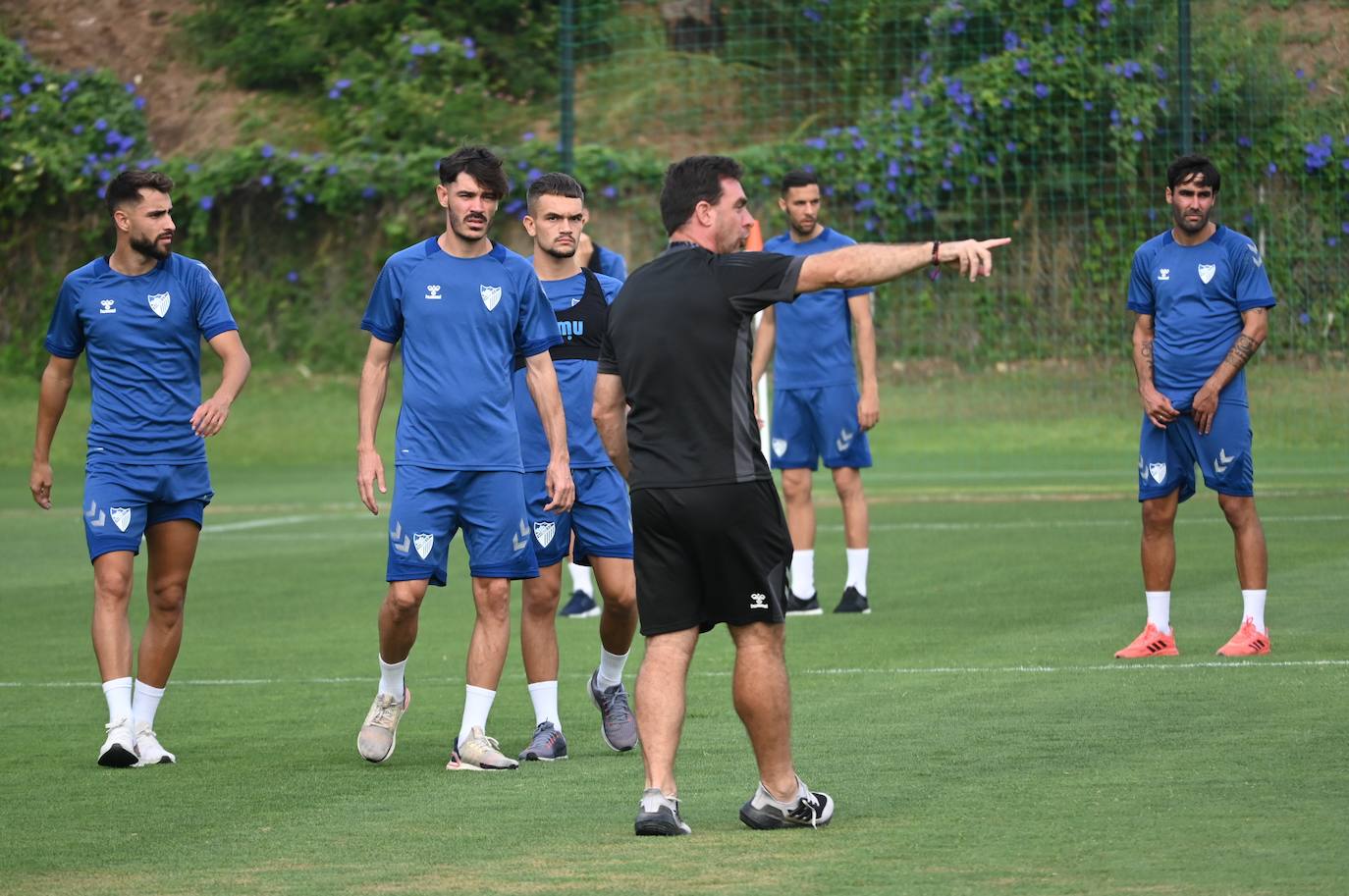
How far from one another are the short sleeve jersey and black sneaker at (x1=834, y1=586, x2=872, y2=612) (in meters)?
5.72

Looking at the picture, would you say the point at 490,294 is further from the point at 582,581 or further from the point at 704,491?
the point at 582,581

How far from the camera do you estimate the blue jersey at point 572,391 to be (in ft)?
27.1

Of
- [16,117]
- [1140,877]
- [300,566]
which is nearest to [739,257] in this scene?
[1140,877]

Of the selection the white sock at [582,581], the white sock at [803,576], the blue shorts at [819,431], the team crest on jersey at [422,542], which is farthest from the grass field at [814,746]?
the blue shorts at [819,431]

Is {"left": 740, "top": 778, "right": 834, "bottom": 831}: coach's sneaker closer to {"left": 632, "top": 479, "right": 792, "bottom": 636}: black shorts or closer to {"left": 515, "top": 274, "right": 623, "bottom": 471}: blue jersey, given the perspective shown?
{"left": 632, "top": 479, "right": 792, "bottom": 636}: black shorts

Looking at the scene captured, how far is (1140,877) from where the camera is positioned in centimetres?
532

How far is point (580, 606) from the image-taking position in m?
12.5

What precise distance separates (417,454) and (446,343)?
0.40m

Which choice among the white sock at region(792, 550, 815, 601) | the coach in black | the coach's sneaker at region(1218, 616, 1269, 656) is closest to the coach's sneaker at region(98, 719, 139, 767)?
the coach in black

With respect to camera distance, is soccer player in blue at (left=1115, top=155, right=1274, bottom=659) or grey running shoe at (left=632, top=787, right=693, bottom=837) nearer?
grey running shoe at (left=632, top=787, right=693, bottom=837)

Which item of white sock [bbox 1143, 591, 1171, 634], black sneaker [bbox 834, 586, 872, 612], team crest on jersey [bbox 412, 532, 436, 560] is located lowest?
black sneaker [bbox 834, 586, 872, 612]

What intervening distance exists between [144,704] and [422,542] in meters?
1.27

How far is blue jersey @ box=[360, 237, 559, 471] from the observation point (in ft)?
24.8

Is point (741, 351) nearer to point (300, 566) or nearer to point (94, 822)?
point (94, 822)
